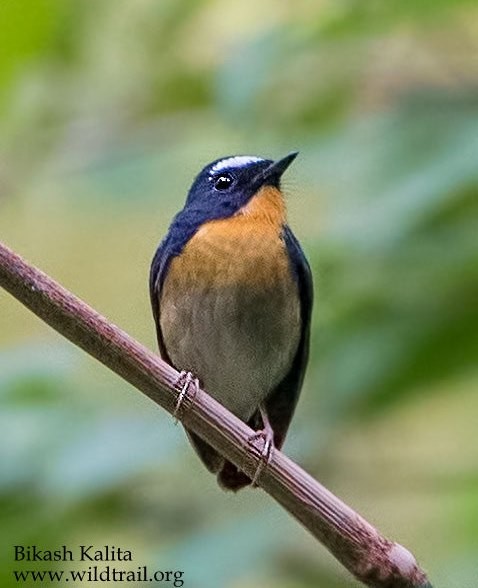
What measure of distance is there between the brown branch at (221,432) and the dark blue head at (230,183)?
1.64m

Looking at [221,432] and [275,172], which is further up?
[275,172]

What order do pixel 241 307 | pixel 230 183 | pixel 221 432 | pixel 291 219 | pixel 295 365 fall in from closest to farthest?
pixel 221 432 < pixel 241 307 < pixel 295 365 < pixel 230 183 < pixel 291 219

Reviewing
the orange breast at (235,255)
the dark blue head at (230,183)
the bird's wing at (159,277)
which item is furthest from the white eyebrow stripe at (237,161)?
the bird's wing at (159,277)

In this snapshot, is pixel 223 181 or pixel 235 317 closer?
pixel 235 317

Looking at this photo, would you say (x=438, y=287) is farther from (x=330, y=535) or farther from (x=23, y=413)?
(x=330, y=535)

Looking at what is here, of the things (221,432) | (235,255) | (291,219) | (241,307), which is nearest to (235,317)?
(241,307)

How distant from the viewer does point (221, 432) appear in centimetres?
190

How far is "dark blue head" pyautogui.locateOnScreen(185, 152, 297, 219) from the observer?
3480 mm

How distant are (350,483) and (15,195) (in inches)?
50.1

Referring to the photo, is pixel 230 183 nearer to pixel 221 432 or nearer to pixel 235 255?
pixel 235 255

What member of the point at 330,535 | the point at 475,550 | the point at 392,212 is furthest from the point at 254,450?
the point at 392,212

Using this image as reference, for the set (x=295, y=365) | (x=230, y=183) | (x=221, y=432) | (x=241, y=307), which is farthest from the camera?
(x=230, y=183)

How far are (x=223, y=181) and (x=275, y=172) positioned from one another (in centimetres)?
19

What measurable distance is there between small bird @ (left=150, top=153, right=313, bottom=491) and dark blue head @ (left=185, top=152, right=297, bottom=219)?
1 centimetres
